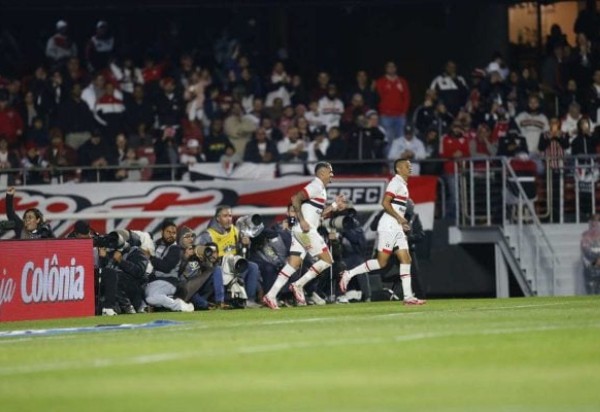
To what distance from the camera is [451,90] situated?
102 ft

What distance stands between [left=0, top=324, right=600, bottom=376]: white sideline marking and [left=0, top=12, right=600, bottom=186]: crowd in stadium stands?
13.8 metres

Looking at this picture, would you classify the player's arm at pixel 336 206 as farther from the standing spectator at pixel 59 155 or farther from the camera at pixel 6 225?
the standing spectator at pixel 59 155

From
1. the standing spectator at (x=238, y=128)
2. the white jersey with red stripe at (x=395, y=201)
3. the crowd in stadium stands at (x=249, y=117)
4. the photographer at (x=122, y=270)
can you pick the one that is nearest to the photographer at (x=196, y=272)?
the photographer at (x=122, y=270)

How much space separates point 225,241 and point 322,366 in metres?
11.9

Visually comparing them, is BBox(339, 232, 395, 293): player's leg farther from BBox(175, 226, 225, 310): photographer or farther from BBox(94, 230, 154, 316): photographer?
BBox(94, 230, 154, 316): photographer

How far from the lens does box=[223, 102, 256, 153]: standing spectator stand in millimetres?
29234

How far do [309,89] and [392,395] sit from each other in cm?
2389

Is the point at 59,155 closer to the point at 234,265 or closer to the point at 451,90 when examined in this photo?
the point at 234,265

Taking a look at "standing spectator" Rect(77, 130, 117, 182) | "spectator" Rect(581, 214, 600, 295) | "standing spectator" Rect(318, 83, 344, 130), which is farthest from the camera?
"standing spectator" Rect(318, 83, 344, 130)

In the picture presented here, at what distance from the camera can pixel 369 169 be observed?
29188 millimetres

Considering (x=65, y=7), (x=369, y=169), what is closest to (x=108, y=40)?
(x=65, y=7)

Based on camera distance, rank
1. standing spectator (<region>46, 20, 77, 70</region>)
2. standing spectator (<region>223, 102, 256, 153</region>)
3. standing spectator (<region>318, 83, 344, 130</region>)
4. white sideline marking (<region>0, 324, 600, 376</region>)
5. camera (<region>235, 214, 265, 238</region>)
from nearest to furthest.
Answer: white sideline marking (<region>0, 324, 600, 376</region>), camera (<region>235, 214, 265, 238</region>), standing spectator (<region>223, 102, 256, 153</region>), standing spectator (<region>318, 83, 344, 130</region>), standing spectator (<region>46, 20, 77, 70</region>)

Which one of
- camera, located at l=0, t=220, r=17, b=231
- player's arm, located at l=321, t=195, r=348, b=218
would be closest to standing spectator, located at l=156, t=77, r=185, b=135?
player's arm, located at l=321, t=195, r=348, b=218

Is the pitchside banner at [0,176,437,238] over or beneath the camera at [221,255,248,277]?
over
